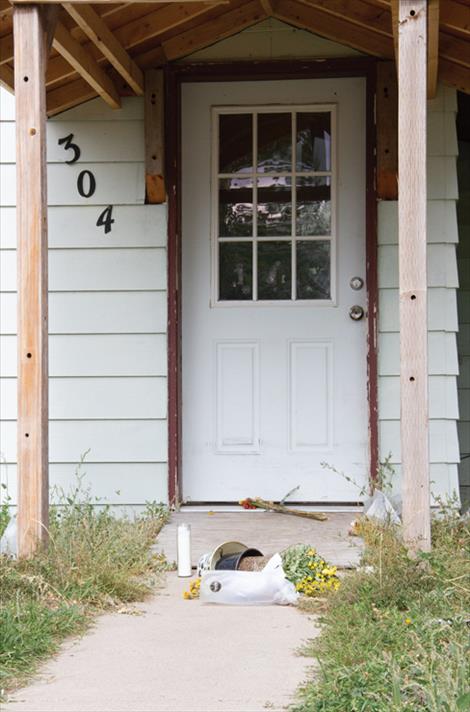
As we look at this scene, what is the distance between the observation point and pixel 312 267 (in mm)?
6066

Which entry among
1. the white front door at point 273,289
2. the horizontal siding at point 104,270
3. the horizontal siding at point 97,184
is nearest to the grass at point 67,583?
the white front door at point 273,289

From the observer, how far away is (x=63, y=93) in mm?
5973

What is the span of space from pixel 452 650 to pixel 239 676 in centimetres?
73

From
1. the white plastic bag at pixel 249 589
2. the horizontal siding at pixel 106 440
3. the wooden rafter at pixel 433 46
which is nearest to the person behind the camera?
the white plastic bag at pixel 249 589

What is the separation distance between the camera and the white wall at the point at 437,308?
5.89 meters

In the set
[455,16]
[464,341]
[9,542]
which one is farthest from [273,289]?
[9,542]

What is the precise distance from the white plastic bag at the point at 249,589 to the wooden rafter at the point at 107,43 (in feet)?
8.62

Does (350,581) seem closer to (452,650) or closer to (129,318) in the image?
(452,650)

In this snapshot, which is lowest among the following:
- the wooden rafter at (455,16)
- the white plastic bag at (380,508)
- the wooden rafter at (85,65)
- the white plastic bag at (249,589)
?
the white plastic bag at (249,589)

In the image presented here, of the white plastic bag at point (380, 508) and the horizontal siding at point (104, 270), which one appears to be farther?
the horizontal siding at point (104, 270)

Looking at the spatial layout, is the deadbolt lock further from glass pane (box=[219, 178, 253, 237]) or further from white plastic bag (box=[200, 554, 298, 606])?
white plastic bag (box=[200, 554, 298, 606])

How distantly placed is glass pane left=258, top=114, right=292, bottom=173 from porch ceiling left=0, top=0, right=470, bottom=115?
54cm

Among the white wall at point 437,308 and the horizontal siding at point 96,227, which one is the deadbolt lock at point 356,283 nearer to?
the white wall at point 437,308

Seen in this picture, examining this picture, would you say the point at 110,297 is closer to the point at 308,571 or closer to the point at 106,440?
the point at 106,440
